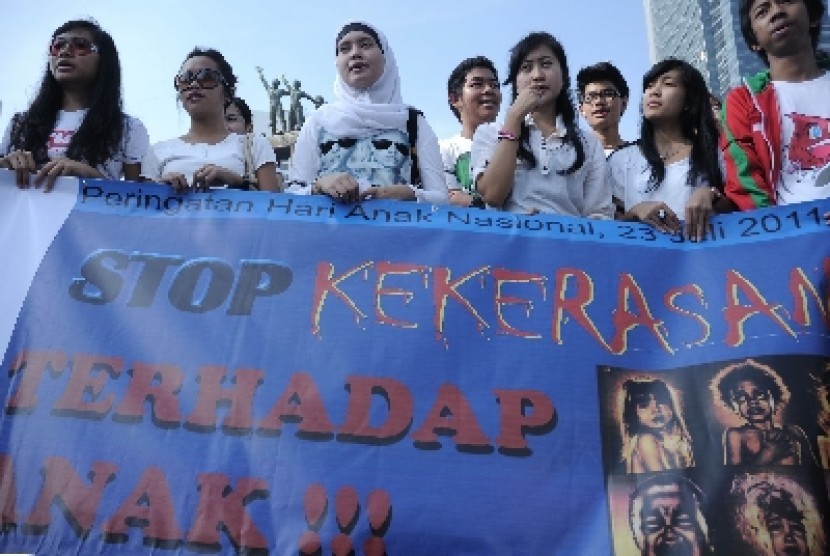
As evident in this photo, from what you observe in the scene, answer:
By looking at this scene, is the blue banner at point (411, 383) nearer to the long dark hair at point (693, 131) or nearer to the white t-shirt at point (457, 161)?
the long dark hair at point (693, 131)

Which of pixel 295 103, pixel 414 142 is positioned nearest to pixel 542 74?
pixel 414 142

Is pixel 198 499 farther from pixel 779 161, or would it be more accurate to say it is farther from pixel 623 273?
pixel 779 161

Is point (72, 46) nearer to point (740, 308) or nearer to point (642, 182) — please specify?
point (642, 182)

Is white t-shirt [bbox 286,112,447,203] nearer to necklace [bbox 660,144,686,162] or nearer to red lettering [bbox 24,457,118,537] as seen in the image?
necklace [bbox 660,144,686,162]

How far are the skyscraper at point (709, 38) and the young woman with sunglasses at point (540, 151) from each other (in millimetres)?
52068

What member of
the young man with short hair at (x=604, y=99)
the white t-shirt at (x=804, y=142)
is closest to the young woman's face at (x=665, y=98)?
the white t-shirt at (x=804, y=142)

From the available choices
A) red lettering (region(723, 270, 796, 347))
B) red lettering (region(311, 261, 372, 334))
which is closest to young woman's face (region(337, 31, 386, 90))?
red lettering (region(311, 261, 372, 334))

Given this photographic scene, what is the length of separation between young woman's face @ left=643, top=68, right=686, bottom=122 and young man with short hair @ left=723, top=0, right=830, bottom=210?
1.14ft

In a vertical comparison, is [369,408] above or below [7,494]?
above

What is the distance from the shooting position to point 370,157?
2.77 m

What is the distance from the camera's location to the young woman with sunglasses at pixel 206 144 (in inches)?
110

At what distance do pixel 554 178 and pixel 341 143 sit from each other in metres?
0.85

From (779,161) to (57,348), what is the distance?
8.13ft

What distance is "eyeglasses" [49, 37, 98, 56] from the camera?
2842 mm
